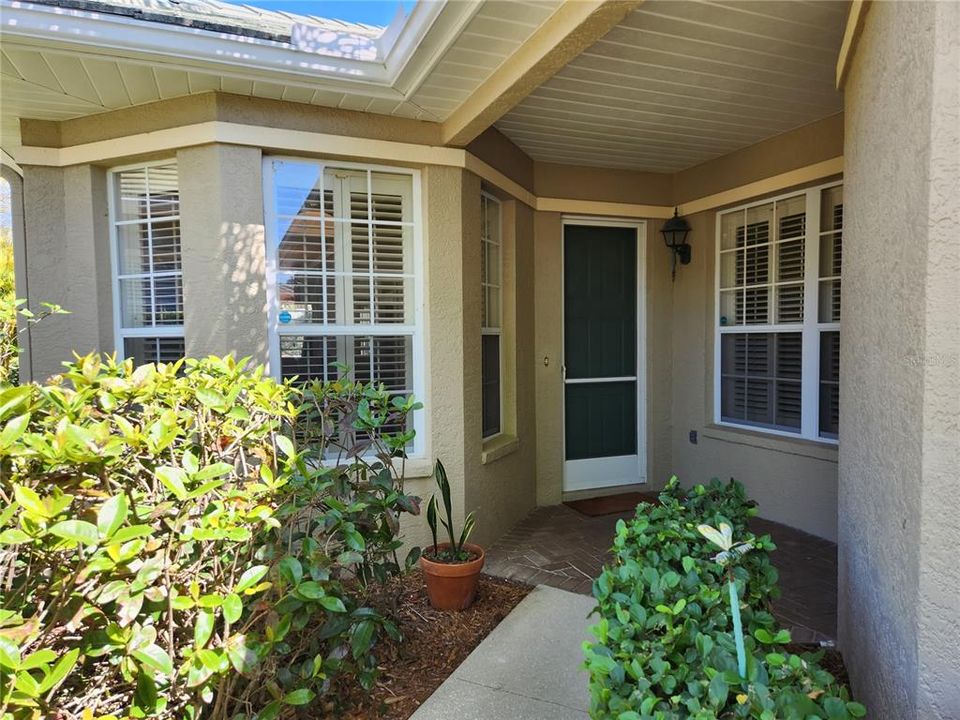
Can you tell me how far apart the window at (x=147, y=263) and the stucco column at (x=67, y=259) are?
0.08 meters

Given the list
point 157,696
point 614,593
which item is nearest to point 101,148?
point 157,696

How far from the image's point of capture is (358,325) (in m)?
3.86

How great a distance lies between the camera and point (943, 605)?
137cm

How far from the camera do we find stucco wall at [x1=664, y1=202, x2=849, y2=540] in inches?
164

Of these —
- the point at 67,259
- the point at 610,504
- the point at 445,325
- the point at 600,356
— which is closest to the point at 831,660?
the point at 610,504

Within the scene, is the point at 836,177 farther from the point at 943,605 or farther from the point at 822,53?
the point at 943,605

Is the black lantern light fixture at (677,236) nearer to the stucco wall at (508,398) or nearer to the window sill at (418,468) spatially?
the stucco wall at (508,398)

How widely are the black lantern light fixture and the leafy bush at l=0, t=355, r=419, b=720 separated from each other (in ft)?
13.6

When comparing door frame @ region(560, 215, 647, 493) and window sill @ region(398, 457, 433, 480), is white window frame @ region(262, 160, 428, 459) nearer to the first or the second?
window sill @ region(398, 457, 433, 480)

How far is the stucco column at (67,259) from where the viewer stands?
3736mm

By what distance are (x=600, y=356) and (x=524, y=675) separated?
3385 millimetres

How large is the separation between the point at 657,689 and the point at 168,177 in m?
4.08

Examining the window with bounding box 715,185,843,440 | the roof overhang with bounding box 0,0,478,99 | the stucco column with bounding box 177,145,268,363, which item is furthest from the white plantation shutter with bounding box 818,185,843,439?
the stucco column with bounding box 177,145,268,363

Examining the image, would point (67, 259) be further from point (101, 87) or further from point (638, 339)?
point (638, 339)
